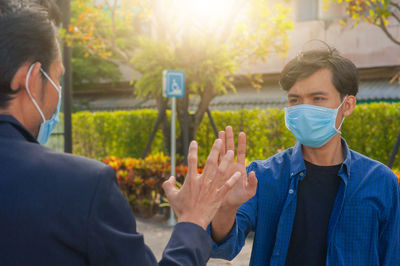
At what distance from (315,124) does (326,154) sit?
0.62ft

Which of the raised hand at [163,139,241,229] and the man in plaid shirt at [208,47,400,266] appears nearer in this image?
the raised hand at [163,139,241,229]

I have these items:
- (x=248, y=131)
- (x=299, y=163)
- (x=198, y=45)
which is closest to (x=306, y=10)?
(x=248, y=131)

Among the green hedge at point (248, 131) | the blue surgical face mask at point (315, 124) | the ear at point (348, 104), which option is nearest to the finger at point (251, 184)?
the blue surgical face mask at point (315, 124)

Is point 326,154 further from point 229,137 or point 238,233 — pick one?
point 229,137

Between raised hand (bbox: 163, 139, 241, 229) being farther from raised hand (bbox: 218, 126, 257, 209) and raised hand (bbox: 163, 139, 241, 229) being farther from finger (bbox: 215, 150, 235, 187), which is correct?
raised hand (bbox: 218, 126, 257, 209)

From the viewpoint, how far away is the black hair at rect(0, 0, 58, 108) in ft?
4.46

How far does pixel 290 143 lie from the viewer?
11469mm

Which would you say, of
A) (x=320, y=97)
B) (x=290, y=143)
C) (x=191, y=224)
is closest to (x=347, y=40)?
(x=290, y=143)

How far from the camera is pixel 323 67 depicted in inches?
107

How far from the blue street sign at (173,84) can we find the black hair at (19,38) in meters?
6.77

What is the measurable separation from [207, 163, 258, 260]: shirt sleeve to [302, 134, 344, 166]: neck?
1.19 ft

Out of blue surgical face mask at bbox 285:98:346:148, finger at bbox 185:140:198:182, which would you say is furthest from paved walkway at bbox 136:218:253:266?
finger at bbox 185:140:198:182

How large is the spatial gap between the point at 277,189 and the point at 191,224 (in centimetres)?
107

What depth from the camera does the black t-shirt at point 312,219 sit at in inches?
93.6
